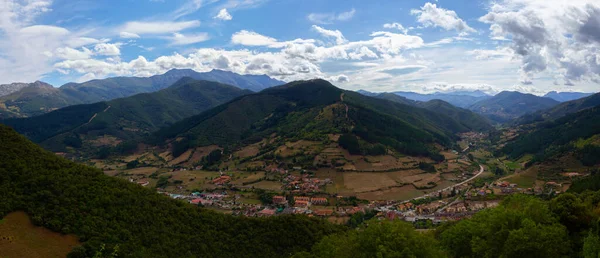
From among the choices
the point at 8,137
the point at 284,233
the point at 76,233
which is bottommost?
the point at 284,233

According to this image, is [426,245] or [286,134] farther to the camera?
[286,134]

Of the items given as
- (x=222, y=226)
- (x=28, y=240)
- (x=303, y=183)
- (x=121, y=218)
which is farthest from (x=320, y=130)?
(x=28, y=240)

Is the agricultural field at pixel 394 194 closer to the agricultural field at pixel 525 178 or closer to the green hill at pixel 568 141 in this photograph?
the agricultural field at pixel 525 178

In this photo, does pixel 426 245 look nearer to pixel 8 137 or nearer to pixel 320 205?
pixel 8 137

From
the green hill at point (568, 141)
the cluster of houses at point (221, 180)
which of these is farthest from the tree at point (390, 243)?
the green hill at point (568, 141)

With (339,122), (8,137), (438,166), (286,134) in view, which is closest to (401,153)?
(438,166)

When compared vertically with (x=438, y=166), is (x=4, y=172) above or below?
above

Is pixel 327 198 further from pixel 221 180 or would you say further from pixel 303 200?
pixel 221 180

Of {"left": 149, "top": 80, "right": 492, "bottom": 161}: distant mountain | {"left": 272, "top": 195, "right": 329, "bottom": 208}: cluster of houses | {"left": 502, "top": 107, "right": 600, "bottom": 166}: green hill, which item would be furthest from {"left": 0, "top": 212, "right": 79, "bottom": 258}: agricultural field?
{"left": 502, "top": 107, "right": 600, "bottom": 166}: green hill
